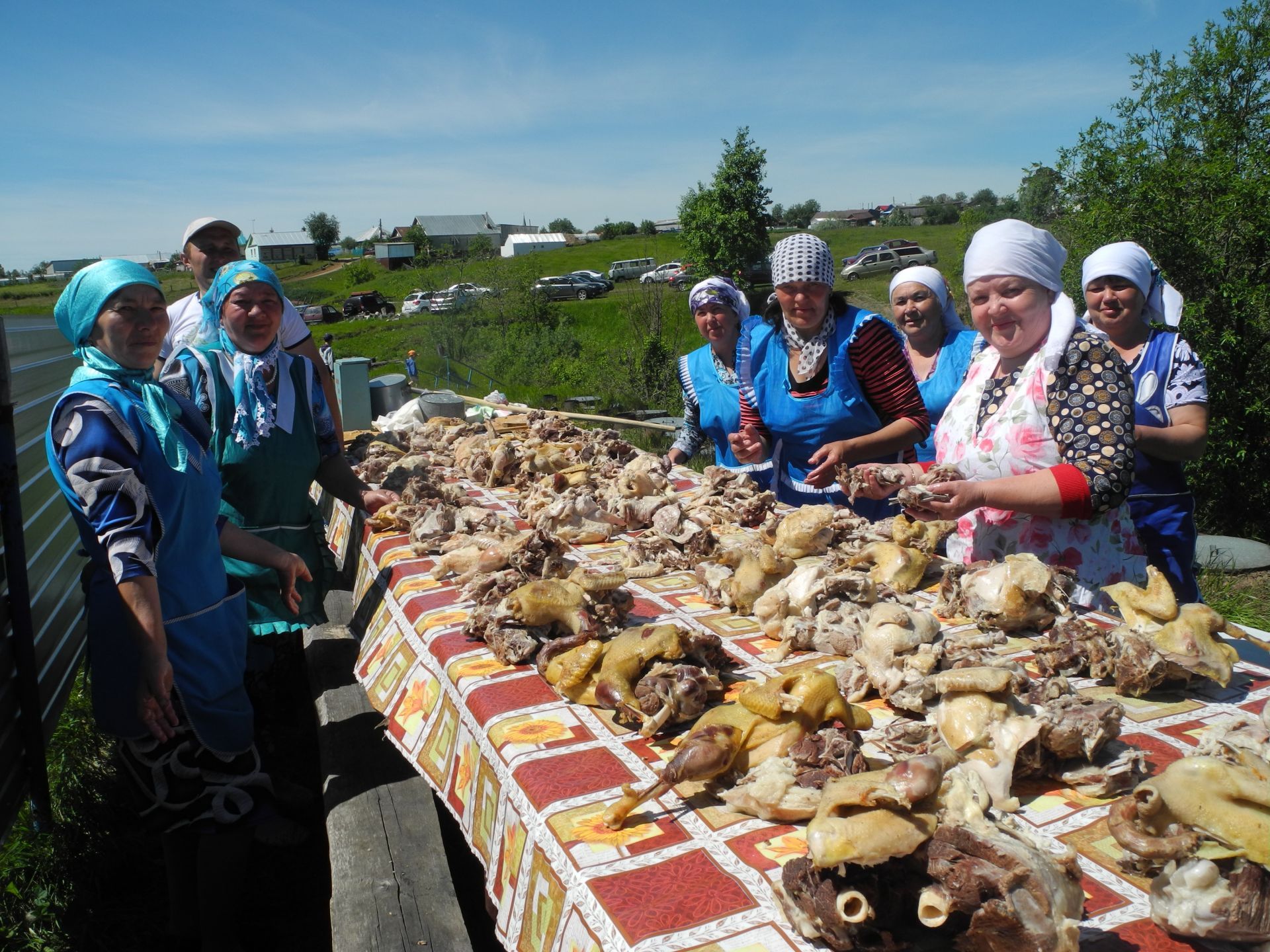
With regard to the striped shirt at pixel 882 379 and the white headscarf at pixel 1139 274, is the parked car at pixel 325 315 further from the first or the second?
the white headscarf at pixel 1139 274

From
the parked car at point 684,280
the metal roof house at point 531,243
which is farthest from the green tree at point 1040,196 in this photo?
Answer: the metal roof house at point 531,243

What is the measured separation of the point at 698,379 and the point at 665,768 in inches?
138

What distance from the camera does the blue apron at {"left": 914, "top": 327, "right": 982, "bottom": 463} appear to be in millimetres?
4543

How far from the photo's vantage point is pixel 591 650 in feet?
6.89

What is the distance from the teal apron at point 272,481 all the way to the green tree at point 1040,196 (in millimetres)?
9222

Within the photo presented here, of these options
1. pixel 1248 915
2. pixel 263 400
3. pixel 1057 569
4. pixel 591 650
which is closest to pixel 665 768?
pixel 591 650

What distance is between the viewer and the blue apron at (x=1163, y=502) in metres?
3.56

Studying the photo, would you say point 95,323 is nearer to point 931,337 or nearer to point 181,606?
point 181,606

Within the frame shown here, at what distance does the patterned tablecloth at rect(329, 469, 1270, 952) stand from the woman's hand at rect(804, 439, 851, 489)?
106 cm

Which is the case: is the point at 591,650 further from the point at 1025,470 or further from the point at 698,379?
the point at 698,379

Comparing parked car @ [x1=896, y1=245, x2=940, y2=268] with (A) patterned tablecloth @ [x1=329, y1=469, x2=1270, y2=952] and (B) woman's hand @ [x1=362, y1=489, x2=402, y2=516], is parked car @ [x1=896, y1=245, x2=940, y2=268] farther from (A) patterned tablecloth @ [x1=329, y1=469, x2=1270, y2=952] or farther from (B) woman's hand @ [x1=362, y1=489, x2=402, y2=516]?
(A) patterned tablecloth @ [x1=329, y1=469, x2=1270, y2=952]

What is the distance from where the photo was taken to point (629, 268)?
49.1 m

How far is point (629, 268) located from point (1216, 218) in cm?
4235

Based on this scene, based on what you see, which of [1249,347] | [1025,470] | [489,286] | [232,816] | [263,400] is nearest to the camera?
[1025,470]
